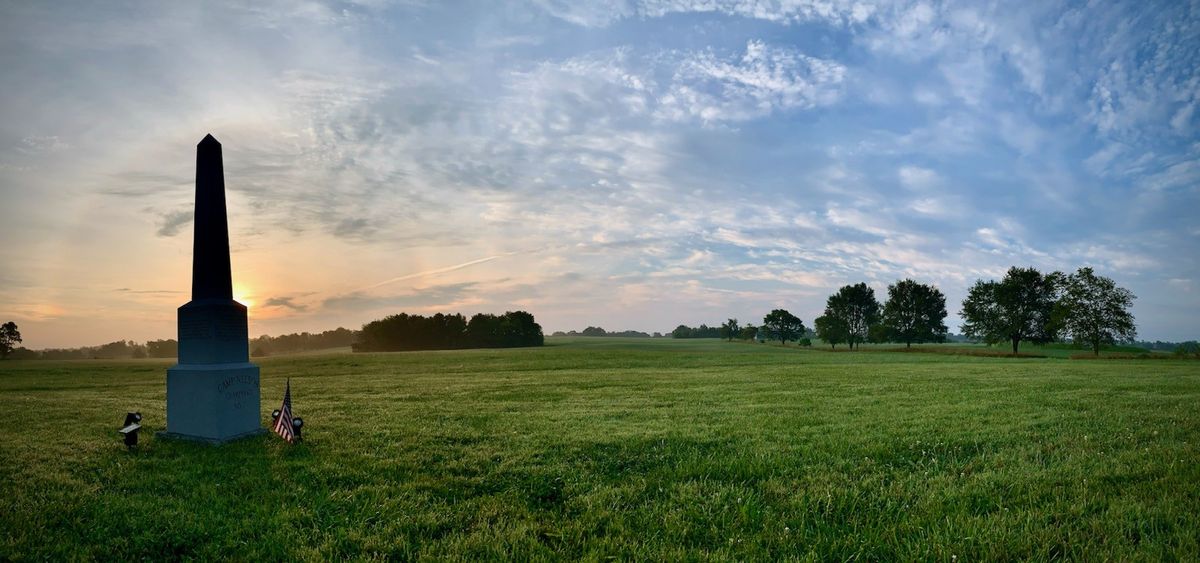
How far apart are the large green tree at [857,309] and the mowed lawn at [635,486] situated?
92.4 meters

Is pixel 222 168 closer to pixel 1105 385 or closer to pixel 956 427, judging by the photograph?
pixel 956 427

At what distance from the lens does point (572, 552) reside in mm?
5797

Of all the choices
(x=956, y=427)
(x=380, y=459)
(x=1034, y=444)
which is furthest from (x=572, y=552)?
(x=956, y=427)

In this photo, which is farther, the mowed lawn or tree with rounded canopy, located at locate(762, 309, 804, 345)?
tree with rounded canopy, located at locate(762, 309, 804, 345)

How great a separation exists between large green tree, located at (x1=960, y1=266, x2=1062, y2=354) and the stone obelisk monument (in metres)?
83.9

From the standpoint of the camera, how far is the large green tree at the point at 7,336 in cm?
7956

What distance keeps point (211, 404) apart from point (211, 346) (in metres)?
1.42

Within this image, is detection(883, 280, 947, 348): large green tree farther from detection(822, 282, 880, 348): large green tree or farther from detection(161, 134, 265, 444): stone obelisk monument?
detection(161, 134, 265, 444): stone obelisk monument

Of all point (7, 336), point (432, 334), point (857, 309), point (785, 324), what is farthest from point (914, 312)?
point (7, 336)

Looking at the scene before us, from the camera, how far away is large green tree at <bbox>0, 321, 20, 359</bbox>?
79.6 meters

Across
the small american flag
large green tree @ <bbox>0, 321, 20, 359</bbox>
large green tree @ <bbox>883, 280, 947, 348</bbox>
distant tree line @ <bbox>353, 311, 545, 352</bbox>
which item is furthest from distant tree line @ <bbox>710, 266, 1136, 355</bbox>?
large green tree @ <bbox>0, 321, 20, 359</bbox>

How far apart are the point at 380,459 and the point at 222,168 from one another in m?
9.23

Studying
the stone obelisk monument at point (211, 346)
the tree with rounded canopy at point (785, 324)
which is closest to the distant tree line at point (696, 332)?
the tree with rounded canopy at point (785, 324)

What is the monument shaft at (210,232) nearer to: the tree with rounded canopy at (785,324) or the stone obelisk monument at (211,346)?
the stone obelisk monument at (211,346)
